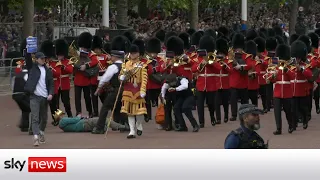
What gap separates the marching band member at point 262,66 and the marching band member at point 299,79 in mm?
2107

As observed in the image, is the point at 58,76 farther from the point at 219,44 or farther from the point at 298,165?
the point at 298,165

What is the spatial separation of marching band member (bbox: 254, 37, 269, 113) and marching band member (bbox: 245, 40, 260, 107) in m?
0.15

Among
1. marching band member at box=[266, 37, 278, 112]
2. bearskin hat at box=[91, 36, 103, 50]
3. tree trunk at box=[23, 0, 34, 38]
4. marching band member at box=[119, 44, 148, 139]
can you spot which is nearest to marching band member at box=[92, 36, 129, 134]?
marching band member at box=[119, 44, 148, 139]

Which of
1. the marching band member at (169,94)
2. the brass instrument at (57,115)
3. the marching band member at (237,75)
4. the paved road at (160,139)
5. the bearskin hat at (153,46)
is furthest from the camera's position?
the bearskin hat at (153,46)

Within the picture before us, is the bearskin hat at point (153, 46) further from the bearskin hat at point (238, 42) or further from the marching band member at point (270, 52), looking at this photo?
the marching band member at point (270, 52)

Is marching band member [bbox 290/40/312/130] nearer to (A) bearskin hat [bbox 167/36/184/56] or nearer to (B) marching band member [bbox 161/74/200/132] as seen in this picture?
(B) marching band member [bbox 161/74/200/132]

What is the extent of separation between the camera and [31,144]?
15883 millimetres

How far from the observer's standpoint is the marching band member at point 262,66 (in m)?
19.9

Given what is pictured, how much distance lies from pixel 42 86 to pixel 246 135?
6.76 meters

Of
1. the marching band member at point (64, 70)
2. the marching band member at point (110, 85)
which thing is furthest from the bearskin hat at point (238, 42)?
the marching band member at point (110, 85)

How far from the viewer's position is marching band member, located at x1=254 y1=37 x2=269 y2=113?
784 inches

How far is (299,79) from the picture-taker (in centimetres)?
1722

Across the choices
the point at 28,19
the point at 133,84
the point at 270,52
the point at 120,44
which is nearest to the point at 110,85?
the point at 133,84

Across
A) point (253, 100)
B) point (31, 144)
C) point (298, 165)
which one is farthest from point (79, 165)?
point (253, 100)
